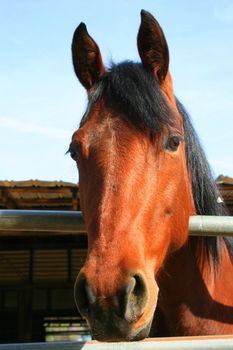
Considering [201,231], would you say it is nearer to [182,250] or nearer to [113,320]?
[182,250]

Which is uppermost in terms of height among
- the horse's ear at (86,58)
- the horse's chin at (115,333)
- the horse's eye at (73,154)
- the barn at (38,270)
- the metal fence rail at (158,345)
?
the horse's ear at (86,58)

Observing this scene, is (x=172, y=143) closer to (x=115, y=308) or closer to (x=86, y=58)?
(x=86, y=58)

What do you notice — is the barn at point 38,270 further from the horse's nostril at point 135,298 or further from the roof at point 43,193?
the horse's nostril at point 135,298

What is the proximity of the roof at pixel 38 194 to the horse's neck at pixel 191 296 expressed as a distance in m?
2.96

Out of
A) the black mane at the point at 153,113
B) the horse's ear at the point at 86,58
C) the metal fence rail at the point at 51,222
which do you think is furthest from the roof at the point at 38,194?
the metal fence rail at the point at 51,222

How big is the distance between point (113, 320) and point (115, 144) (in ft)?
2.24

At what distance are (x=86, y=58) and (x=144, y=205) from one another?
94cm

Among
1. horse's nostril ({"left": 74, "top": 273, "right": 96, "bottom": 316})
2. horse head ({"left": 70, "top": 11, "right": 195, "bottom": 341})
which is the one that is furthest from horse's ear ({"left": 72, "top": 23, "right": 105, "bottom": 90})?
horse's nostril ({"left": 74, "top": 273, "right": 96, "bottom": 316})

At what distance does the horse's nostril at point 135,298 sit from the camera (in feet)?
4.90

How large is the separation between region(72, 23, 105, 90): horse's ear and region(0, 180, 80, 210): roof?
8.87ft

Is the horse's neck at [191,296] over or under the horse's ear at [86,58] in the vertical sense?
under

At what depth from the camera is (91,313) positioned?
1.52 meters

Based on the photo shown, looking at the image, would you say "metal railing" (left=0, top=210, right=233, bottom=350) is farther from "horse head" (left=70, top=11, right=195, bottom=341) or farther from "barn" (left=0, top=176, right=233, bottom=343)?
"barn" (left=0, top=176, right=233, bottom=343)

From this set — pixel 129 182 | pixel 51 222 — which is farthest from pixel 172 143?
pixel 51 222
